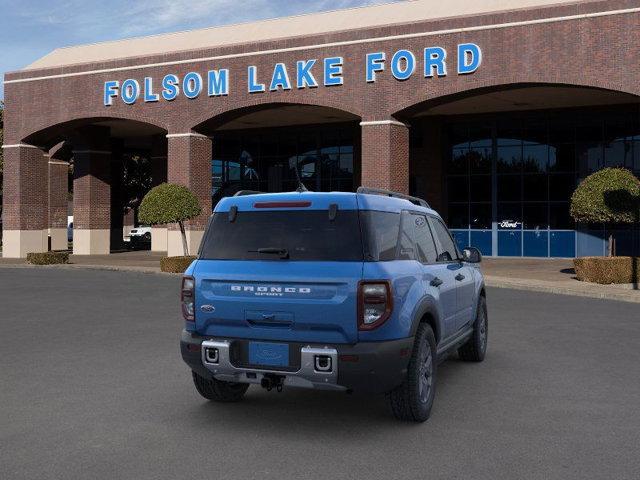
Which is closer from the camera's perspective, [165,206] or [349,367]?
[349,367]

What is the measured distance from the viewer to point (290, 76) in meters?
29.7

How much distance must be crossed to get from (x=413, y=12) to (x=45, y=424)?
27.5m

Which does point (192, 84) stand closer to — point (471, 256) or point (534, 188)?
point (534, 188)

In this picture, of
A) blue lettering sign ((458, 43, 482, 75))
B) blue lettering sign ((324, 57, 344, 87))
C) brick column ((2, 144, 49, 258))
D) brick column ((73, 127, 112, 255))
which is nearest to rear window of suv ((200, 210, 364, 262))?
blue lettering sign ((458, 43, 482, 75))

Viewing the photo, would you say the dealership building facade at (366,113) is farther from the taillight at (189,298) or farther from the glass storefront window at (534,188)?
the taillight at (189,298)

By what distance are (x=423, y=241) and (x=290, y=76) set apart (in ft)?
77.4

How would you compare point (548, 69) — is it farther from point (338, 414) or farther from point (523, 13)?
point (338, 414)

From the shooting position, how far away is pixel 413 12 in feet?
101

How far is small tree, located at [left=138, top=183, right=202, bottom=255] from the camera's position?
2739 cm

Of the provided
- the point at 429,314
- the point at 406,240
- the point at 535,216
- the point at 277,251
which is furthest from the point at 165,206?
the point at 277,251

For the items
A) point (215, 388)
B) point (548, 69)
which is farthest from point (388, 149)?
point (215, 388)

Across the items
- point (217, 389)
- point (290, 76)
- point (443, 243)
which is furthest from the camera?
point (290, 76)

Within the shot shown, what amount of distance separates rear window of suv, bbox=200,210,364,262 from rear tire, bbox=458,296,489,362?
3.37m

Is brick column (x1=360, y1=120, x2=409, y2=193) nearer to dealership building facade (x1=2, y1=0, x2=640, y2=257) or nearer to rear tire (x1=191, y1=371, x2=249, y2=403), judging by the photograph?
dealership building facade (x1=2, y1=0, x2=640, y2=257)
